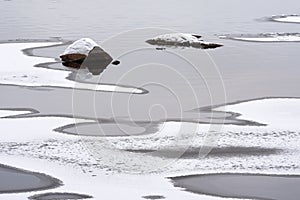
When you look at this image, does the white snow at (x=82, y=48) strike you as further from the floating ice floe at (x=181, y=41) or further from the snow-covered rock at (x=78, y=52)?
the floating ice floe at (x=181, y=41)

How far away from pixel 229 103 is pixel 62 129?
448 centimetres

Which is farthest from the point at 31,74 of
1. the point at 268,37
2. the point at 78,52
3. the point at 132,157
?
the point at 268,37

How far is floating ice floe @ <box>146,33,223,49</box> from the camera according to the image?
2623cm

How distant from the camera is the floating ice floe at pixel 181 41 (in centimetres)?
2623

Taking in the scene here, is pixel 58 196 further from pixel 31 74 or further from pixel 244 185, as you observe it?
pixel 31 74

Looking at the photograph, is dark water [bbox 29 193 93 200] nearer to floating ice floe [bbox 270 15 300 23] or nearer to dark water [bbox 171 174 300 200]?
dark water [bbox 171 174 300 200]

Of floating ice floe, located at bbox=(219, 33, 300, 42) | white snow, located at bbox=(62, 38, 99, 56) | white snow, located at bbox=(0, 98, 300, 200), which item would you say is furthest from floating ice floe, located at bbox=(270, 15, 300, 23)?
white snow, located at bbox=(0, 98, 300, 200)

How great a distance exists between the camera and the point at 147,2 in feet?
160

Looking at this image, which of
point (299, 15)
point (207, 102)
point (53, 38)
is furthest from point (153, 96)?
point (299, 15)

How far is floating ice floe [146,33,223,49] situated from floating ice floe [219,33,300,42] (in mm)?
2641

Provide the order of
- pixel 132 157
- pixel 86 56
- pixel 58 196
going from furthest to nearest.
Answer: pixel 86 56 → pixel 132 157 → pixel 58 196

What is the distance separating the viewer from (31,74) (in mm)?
20344

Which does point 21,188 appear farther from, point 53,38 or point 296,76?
point 53,38

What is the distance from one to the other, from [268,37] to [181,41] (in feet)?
16.4
